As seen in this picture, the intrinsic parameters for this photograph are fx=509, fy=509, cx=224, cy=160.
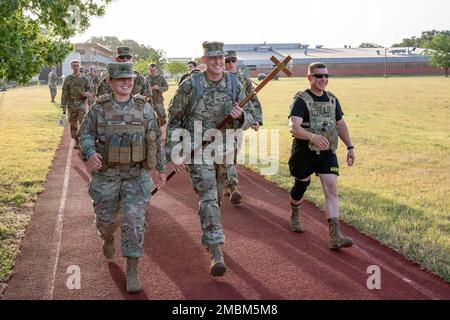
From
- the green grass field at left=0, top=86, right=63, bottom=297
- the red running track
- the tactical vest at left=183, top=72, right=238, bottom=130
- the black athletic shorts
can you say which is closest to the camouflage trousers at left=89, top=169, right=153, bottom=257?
the red running track

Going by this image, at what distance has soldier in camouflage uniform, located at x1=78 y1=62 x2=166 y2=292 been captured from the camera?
4.85 m

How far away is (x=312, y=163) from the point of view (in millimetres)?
6047

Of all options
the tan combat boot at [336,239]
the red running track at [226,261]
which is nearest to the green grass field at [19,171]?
the red running track at [226,261]

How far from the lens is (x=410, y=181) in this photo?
9727mm

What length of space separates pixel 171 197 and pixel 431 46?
4388 inches

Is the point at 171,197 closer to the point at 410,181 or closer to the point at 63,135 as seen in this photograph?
the point at 410,181

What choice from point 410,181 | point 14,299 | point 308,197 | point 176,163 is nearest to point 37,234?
point 14,299

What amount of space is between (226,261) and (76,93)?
29.2ft

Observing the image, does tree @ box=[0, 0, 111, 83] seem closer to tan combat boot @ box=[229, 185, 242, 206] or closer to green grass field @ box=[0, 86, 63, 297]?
green grass field @ box=[0, 86, 63, 297]

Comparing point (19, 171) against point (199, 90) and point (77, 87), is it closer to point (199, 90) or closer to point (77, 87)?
point (77, 87)

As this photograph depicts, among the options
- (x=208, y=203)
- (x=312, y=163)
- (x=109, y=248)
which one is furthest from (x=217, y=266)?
(x=312, y=163)

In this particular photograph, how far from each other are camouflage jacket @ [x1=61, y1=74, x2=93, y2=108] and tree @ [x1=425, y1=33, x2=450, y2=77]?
94270 mm

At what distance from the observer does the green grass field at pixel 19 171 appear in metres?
6.37
